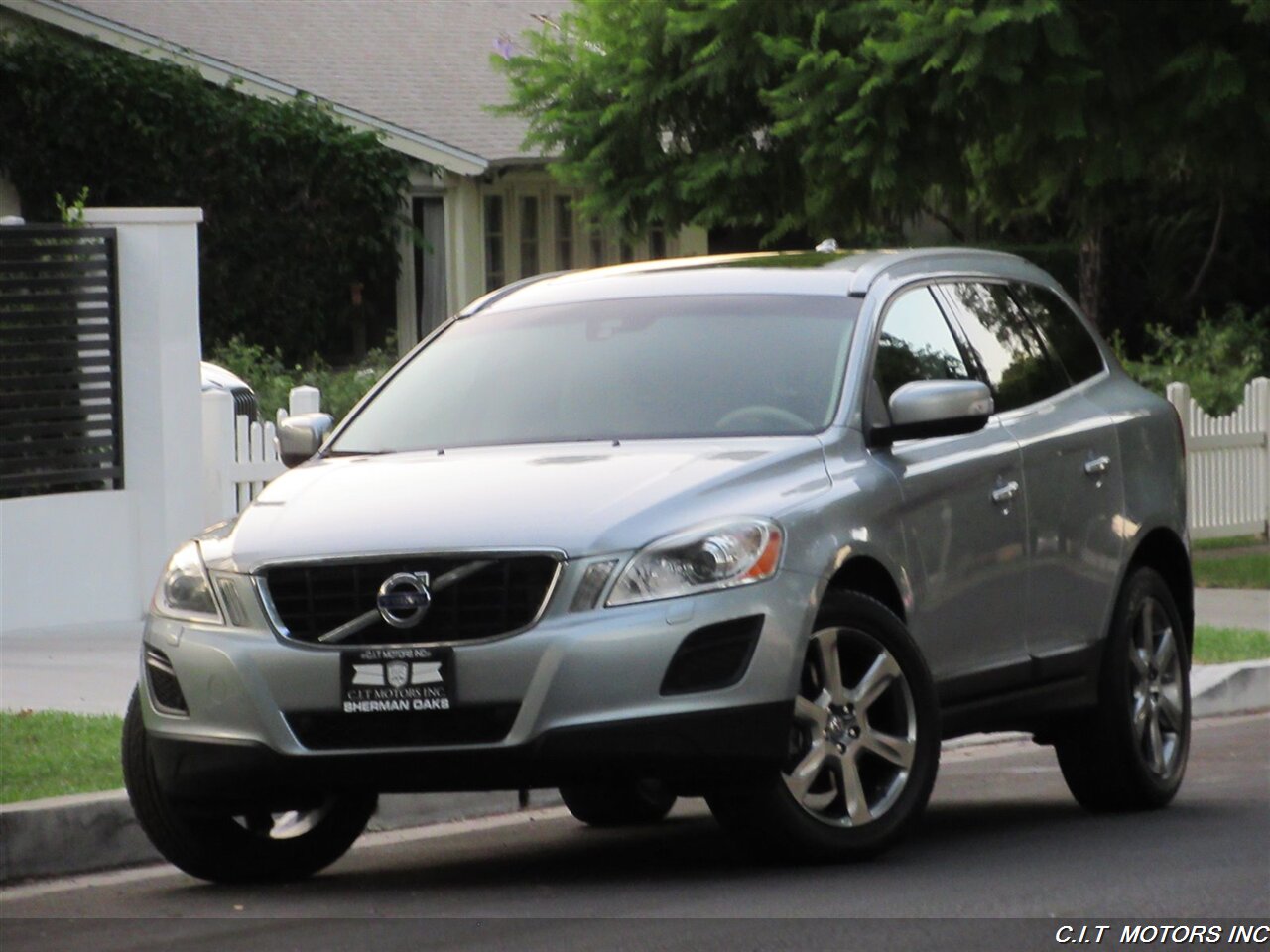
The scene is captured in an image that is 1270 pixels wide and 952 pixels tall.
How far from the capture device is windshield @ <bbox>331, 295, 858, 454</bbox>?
785 cm

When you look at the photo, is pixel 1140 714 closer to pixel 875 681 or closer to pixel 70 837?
pixel 875 681

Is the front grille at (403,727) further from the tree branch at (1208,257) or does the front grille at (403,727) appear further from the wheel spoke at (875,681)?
the tree branch at (1208,257)

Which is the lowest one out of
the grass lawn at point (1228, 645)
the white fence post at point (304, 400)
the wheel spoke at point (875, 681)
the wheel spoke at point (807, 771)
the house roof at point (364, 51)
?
the grass lawn at point (1228, 645)

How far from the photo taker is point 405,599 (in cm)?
684

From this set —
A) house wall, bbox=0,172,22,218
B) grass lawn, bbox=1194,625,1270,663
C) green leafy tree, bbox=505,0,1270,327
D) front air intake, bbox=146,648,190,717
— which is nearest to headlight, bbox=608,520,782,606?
front air intake, bbox=146,648,190,717

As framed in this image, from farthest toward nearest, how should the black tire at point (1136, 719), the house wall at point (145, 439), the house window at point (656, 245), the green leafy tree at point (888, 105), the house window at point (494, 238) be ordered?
the house window at point (656, 245), the house window at point (494, 238), the green leafy tree at point (888, 105), the house wall at point (145, 439), the black tire at point (1136, 719)

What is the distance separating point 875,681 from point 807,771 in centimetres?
36

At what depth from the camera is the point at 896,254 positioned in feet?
28.5

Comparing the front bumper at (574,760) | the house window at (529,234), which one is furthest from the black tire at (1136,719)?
the house window at (529,234)

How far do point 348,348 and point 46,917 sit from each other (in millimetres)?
20680

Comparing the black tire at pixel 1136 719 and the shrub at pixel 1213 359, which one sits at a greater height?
the shrub at pixel 1213 359

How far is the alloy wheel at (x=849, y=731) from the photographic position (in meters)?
7.06

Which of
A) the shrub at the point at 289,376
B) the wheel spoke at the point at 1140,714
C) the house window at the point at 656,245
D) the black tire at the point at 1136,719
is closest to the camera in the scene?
the black tire at the point at 1136,719

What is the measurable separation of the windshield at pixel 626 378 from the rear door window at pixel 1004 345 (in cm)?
69
